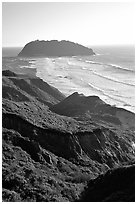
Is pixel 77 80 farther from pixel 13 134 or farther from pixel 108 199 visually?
pixel 108 199

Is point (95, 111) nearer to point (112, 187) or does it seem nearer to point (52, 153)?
point (52, 153)

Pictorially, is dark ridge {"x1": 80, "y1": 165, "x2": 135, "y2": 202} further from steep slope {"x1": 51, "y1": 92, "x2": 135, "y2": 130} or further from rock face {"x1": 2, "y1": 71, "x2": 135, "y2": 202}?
steep slope {"x1": 51, "y1": 92, "x2": 135, "y2": 130}

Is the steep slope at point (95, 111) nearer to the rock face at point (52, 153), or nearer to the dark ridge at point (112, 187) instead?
the rock face at point (52, 153)

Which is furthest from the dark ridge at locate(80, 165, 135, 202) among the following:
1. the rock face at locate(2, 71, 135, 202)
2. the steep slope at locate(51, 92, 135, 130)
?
the steep slope at locate(51, 92, 135, 130)

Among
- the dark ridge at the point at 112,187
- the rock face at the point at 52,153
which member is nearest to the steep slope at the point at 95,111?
the rock face at the point at 52,153

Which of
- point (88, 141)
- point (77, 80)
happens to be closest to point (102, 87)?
point (77, 80)
